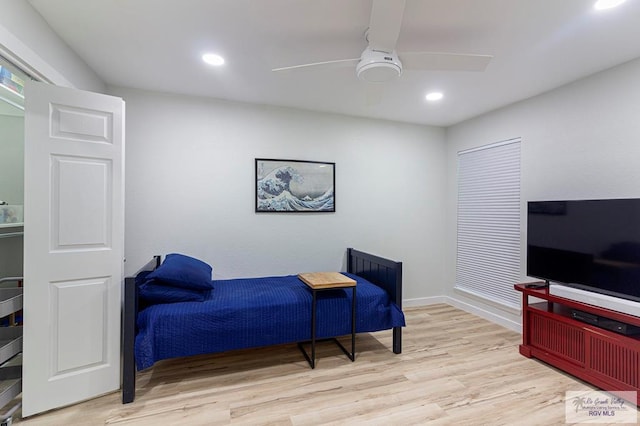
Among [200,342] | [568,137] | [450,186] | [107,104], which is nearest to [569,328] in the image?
[568,137]

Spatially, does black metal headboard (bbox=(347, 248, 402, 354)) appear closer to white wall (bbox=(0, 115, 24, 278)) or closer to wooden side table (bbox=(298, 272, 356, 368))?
wooden side table (bbox=(298, 272, 356, 368))

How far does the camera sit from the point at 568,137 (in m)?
2.87

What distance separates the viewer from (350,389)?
7.34 ft

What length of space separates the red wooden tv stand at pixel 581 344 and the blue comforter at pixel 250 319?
122 cm

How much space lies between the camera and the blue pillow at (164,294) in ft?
7.68

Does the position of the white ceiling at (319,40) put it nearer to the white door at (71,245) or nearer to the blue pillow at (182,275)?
the white door at (71,245)

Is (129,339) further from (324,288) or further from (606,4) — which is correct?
(606,4)

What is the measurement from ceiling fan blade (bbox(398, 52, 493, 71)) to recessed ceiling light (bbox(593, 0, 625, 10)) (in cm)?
67

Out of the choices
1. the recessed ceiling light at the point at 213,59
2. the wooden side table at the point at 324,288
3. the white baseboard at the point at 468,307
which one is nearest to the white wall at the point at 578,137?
the white baseboard at the point at 468,307

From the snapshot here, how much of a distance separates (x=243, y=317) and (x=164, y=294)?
2.14 feet

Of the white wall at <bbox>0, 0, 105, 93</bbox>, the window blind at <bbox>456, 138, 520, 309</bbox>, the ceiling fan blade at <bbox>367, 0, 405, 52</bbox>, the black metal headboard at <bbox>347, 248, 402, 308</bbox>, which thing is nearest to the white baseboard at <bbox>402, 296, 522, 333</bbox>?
the window blind at <bbox>456, 138, 520, 309</bbox>

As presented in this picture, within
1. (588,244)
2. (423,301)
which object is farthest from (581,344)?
(423,301)

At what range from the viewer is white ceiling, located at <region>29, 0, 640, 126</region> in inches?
72.1

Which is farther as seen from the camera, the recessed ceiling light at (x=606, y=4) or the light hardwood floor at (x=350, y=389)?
the light hardwood floor at (x=350, y=389)
